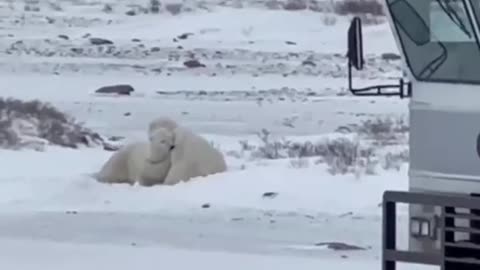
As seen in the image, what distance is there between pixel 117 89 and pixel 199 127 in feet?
24.6

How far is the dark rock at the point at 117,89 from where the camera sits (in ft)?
105

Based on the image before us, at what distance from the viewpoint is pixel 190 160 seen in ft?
56.6

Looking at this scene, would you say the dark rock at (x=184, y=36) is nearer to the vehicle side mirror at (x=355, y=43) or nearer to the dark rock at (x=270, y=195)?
the dark rock at (x=270, y=195)

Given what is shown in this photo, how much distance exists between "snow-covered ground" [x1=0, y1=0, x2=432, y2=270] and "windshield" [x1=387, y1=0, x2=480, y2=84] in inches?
149

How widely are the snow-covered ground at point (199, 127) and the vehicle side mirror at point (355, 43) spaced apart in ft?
13.5

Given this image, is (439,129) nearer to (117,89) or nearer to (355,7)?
(117,89)

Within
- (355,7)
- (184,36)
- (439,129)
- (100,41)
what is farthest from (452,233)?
(355,7)

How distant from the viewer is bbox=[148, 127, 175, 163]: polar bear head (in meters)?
17.3

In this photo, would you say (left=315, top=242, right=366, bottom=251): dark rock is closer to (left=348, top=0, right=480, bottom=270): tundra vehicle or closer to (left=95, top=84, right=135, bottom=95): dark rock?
(left=348, top=0, right=480, bottom=270): tundra vehicle

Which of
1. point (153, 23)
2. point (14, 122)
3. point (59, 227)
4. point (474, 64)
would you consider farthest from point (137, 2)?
point (474, 64)

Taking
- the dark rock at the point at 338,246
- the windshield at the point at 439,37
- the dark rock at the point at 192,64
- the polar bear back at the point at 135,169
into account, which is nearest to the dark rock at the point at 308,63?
the dark rock at the point at 192,64

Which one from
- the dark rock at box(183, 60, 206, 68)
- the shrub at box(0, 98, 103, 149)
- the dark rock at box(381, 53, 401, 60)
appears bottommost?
the dark rock at box(381, 53, 401, 60)

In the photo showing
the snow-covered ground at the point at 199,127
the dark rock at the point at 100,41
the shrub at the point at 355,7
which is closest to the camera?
the snow-covered ground at the point at 199,127

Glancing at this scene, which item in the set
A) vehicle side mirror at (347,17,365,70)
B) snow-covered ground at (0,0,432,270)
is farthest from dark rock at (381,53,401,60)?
vehicle side mirror at (347,17,365,70)
